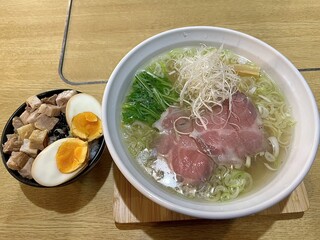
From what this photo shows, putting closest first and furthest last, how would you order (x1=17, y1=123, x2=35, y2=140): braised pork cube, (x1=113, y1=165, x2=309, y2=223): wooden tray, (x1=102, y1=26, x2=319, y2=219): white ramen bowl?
1. (x1=102, y1=26, x2=319, y2=219): white ramen bowl
2. (x1=113, y1=165, x2=309, y2=223): wooden tray
3. (x1=17, y1=123, x2=35, y2=140): braised pork cube

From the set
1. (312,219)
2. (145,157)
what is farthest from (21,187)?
(312,219)

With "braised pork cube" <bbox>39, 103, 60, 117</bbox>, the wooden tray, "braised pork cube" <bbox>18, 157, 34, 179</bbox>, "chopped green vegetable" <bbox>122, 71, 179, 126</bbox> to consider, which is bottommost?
the wooden tray

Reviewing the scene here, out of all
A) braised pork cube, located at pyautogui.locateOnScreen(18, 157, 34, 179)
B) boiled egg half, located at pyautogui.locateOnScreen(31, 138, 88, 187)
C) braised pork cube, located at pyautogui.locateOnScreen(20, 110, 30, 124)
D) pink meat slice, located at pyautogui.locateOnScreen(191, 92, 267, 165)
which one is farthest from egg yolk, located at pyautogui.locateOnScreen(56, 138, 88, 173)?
pink meat slice, located at pyautogui.locateOnScreen(191, 92, 267, 165)

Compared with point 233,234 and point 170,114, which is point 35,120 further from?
point 233,234

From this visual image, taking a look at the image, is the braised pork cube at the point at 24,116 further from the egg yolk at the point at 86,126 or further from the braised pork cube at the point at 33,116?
the egg yolk at the point at 86,126

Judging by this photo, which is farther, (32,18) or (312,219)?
(32,18)

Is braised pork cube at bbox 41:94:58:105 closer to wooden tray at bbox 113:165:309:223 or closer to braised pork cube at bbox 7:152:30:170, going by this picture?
braised pork cube at bbox 7:152:30:170

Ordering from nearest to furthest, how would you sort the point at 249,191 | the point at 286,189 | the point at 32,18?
the point at 286,189 < the point at 249,191 < the point at 32,18
